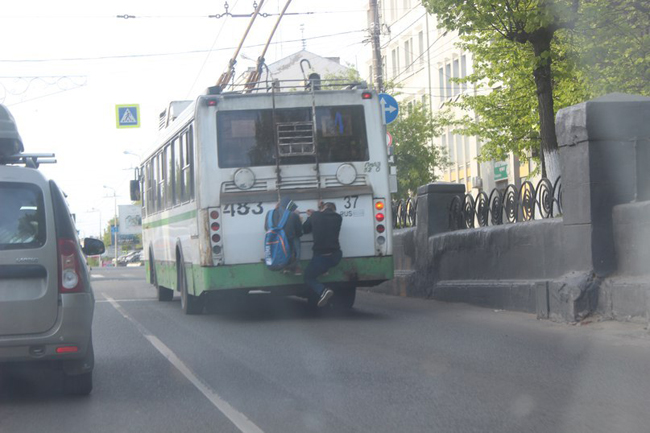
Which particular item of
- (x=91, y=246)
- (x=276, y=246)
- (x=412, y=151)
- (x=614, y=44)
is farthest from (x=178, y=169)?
(x=412, y=151)

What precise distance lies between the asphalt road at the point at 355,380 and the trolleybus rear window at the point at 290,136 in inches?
88.5

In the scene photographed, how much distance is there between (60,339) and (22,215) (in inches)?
38.2

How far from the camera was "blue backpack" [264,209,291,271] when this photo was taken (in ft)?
43.0

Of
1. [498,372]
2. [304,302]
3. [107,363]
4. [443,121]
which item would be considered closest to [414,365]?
[498,372]

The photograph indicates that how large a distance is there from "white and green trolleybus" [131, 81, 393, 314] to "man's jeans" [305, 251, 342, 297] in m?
0.22

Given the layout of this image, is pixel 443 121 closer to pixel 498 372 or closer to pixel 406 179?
pixel 406 179

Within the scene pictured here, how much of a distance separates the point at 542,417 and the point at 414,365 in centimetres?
260

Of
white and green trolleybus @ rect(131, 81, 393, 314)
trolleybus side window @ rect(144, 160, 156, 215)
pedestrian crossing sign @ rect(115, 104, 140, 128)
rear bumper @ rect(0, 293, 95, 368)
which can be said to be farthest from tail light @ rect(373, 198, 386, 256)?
pedestrian crossing sign @ rect(115, 104, 140, 128)

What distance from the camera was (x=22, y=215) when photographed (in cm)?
757

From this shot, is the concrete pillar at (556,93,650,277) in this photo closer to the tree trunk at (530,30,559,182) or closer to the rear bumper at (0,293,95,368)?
the tree trunk at (530,30,559,182)

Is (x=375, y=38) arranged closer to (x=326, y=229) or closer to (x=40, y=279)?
(x=326, y=229)

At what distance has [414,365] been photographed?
908 centimetres

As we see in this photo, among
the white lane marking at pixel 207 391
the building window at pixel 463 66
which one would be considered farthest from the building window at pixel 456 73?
the white lane marking at pixel 207 391

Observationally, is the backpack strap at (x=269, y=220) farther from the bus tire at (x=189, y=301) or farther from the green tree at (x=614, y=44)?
the green tree at (x=614, y=44)
